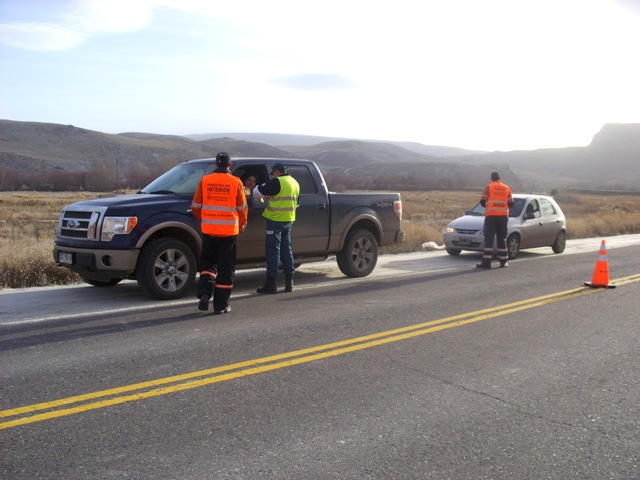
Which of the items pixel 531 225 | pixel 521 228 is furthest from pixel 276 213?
pixel 531 225

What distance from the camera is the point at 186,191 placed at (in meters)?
9.98

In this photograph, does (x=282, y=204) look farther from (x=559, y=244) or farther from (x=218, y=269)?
(x=559, y=244)

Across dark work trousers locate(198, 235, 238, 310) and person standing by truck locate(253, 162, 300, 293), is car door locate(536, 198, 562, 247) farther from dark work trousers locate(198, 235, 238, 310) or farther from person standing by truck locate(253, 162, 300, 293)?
dark work trousers locate(198, 235, 238, 310)

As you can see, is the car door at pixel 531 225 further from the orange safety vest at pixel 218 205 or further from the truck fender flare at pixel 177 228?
the orange safety vest at pixel 218 205

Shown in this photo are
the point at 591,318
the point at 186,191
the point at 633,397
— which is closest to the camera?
the point at 633,397

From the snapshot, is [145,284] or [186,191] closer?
[145,284]

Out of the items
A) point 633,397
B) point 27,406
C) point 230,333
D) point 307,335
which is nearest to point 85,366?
point 27,406

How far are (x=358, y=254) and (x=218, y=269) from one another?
13.3 feet

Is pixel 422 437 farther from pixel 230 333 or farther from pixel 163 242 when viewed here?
pixel 163 242

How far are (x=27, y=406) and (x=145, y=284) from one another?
4.17 meters

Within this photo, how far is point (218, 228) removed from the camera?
8430 mm

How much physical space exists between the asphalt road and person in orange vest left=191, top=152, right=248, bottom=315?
344 mm

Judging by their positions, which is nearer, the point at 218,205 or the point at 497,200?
the point at 218,205

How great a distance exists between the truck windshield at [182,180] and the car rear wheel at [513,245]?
8.44 meters
